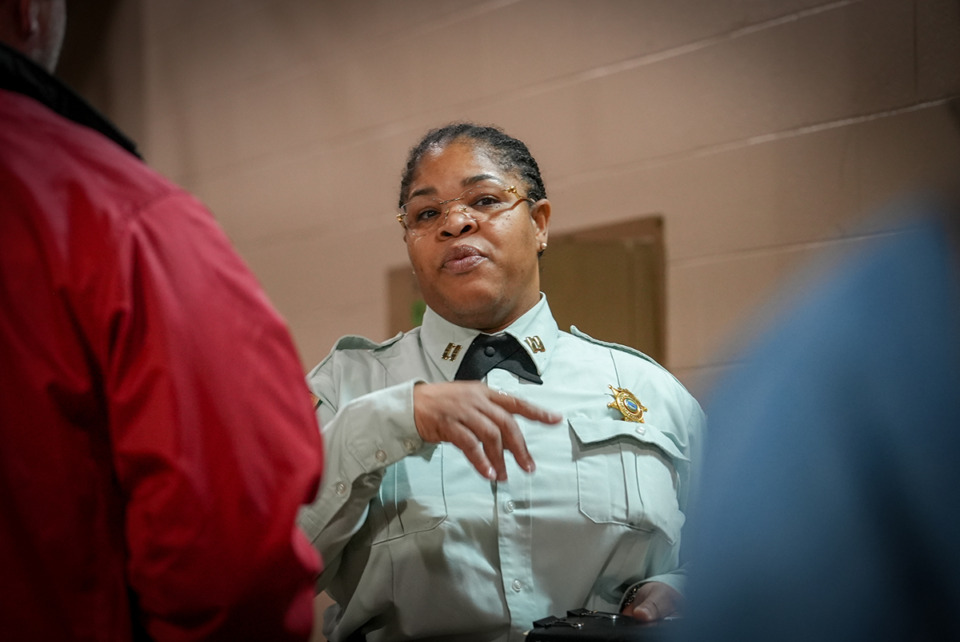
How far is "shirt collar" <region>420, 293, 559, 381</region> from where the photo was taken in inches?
61.8

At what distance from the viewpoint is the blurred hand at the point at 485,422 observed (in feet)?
3.42

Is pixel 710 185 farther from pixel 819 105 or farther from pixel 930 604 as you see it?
pixel 930 604

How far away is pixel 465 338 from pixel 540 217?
29 centimetres

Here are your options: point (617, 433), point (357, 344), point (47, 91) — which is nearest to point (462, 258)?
point (357, 344)

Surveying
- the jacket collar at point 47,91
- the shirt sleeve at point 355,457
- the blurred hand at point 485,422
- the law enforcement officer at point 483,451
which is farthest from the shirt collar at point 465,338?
the jacket collar at point 47,91

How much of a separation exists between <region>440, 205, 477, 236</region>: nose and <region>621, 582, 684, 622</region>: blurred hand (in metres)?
0.64

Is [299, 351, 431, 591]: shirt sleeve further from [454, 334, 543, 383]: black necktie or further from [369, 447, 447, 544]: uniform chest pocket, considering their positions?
[454, 334, 543, 383]: black necktie

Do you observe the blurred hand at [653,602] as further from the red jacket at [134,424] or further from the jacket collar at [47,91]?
the jacket collar at [47,91]

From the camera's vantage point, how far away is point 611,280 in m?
2.20

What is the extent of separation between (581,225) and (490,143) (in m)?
0.69

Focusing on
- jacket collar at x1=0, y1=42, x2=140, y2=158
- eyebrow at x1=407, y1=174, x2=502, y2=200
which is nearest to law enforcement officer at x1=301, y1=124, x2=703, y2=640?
eyebrow at x1=407, y1=174, x2=502, y2=200

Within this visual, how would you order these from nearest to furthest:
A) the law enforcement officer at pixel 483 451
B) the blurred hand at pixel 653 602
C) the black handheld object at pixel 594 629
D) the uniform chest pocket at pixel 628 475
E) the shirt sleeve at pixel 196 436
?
1. the shirt sleeve at pixel 196 436
2. the black handheld object at pixel 594 629
3. the blurred hand at pixel 653 602
4. the law enforcement officer at pixel 483 451
5. the uniform chest pocket at pixel 628 475

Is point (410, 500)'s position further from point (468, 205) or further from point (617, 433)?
point (468, 205)

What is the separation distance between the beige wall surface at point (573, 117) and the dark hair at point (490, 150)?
581mm
